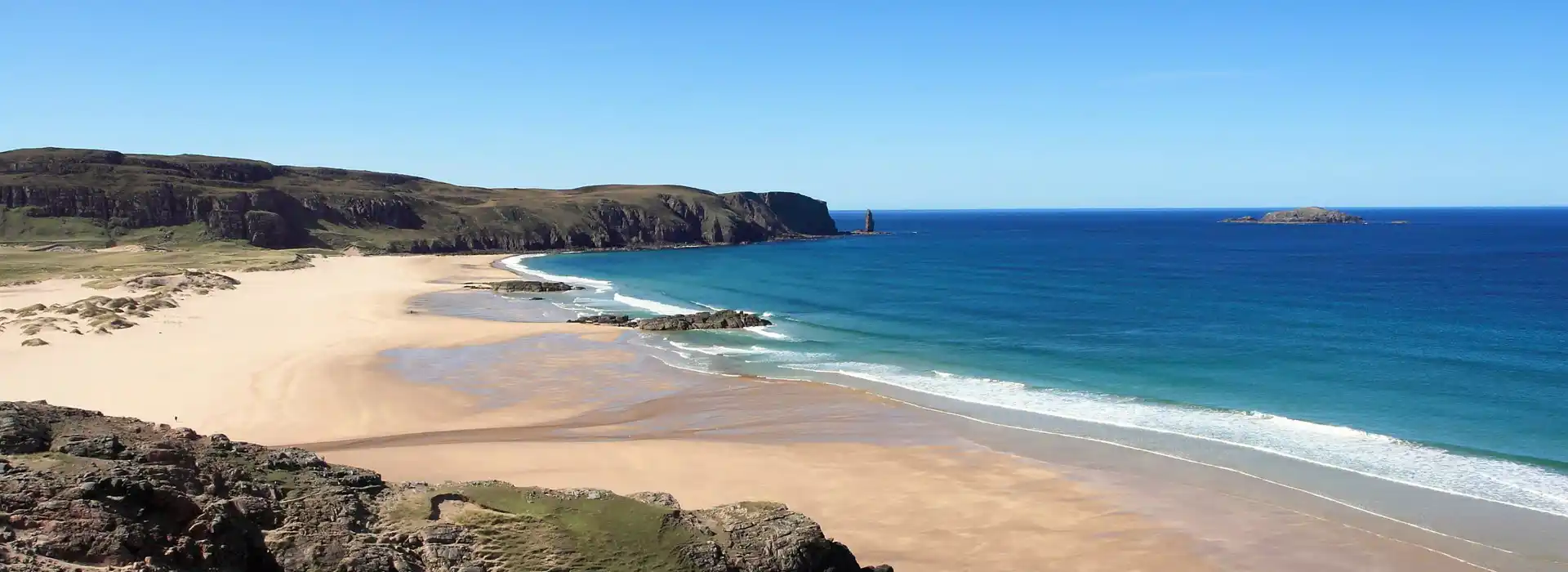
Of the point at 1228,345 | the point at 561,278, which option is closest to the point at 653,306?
the point at 561,278

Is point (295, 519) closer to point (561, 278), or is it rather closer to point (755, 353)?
point (755, 353)

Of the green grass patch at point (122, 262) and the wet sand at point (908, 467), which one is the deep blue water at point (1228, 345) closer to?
the wet sand at point (908, 467)

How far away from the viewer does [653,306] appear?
60.8 meters

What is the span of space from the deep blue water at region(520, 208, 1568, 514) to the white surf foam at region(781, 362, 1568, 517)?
9cm

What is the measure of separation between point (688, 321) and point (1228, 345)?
2729 cm

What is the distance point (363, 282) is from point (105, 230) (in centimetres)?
5827

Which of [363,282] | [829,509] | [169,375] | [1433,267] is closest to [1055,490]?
[829,509]

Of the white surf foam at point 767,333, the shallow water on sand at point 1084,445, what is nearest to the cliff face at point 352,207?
the white surf foam at point 767,333

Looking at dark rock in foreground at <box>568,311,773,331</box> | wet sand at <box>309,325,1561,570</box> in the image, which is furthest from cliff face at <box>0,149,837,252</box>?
wet sand at <box>309,325,1561,570</box>

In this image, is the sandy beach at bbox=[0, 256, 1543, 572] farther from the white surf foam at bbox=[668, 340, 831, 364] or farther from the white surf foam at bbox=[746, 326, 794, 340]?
the white surf foam at bbox=[746, 326, 794, 340]

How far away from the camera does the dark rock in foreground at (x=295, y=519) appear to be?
7.61 meters

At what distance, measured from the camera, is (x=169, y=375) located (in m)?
29.1

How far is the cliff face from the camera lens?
111062mm

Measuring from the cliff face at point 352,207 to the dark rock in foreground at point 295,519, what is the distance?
116370 millimetres
